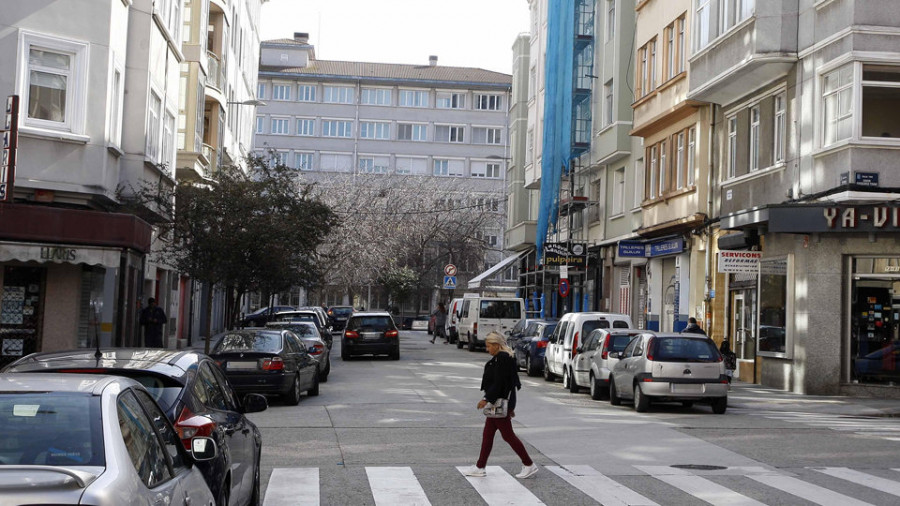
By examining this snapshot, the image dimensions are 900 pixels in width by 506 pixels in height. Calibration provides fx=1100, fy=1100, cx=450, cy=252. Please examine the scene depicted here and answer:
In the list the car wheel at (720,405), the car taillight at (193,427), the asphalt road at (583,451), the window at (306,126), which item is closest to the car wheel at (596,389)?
the asphalt road at (583,451)

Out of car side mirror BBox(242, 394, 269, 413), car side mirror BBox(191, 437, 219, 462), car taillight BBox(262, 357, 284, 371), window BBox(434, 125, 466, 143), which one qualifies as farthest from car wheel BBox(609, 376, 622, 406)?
window BBox(434, 125, 466, 143)

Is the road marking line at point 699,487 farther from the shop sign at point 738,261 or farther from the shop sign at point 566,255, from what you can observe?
the shop sign at point 566,255

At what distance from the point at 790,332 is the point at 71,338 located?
15839 mm

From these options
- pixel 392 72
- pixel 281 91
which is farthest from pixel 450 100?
pixel 281 91

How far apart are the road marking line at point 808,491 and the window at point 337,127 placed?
81.0 meters

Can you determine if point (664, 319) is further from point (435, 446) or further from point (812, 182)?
point (435, 446)

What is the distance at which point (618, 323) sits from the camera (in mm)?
25688

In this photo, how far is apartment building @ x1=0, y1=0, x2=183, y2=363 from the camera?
21.1 metres

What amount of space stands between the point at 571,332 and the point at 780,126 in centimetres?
690

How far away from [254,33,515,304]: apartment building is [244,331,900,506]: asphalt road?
225ft

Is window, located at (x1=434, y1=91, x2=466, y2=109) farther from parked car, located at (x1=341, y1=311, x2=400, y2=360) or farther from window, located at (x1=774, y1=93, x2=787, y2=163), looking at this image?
window, located at (x1=774, y1=93, x2=787, y2=163)

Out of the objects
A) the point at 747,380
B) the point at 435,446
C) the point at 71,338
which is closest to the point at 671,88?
the point at 747,380

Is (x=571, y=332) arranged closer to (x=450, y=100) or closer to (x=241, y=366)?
(x=241, y=366)

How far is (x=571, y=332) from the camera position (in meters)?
25.4
